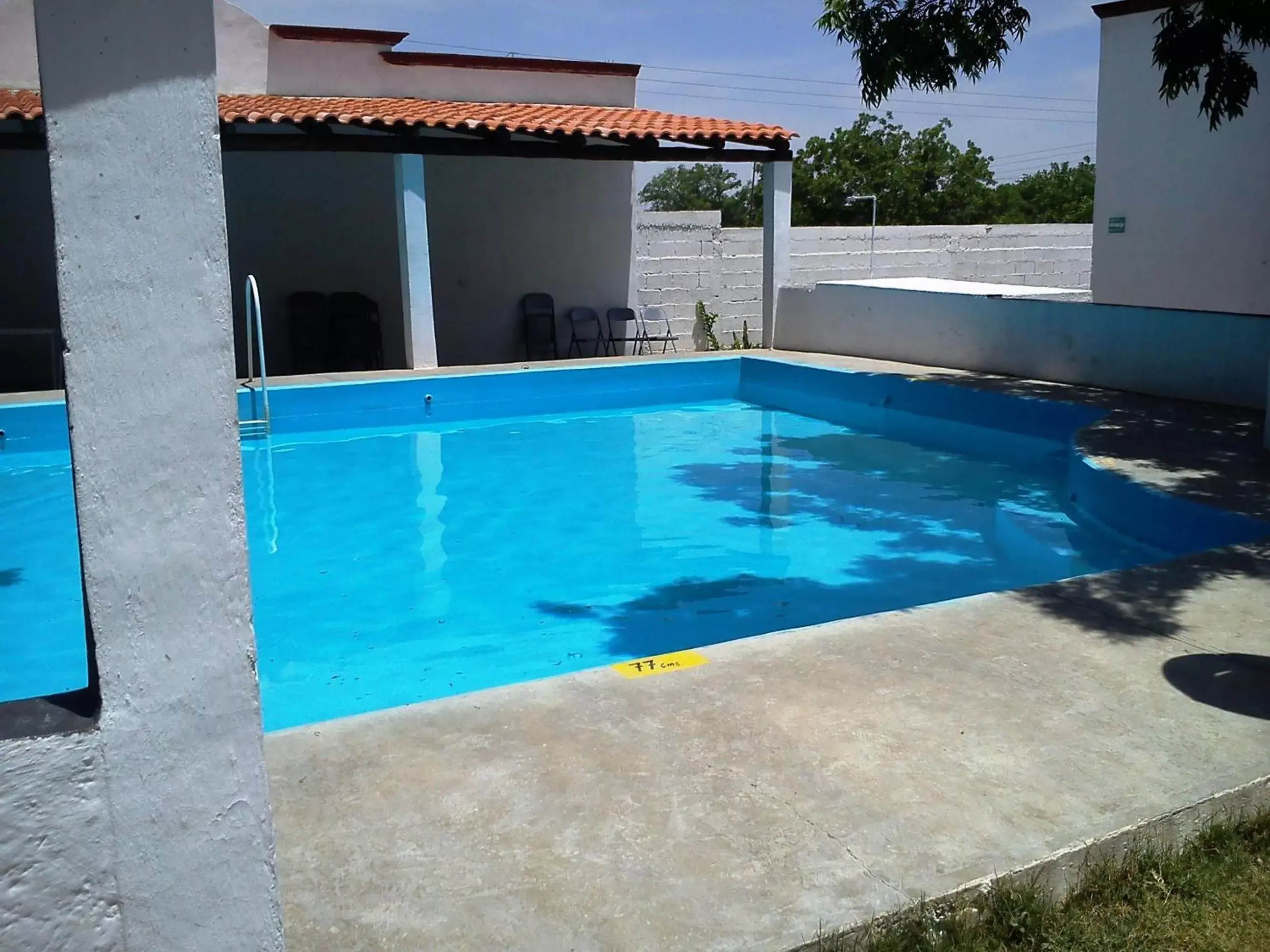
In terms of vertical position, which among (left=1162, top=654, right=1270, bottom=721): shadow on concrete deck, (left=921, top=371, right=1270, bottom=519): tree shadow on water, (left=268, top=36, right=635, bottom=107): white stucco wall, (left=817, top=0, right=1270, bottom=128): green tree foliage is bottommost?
(left=1162, top=654, right=1270, bottom=721): shadow on concrete deck

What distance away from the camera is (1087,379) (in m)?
11.0

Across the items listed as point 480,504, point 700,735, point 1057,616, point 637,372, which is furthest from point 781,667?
point 637,372

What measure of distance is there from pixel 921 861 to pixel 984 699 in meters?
1.01

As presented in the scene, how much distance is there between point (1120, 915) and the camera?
2547 mm

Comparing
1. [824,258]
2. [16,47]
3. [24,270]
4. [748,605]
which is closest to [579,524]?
[748,605]

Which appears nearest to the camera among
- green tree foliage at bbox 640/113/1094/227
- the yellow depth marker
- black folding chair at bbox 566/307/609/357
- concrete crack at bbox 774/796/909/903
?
concrete crack at bbox 774/796/909/903

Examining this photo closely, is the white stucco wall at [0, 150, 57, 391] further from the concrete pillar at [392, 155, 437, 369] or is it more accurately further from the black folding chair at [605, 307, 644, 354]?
the black folding chair at [605, 307, 644, 354]

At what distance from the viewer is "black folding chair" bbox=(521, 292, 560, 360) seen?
15.2 metres

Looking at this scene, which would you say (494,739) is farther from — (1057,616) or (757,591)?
(757,591)

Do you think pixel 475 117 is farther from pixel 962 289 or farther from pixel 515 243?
pixel 962 289

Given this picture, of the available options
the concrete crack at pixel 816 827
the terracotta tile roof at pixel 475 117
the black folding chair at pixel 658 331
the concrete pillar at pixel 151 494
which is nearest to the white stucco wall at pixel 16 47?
the terracotta tile roof at pixel 475 117

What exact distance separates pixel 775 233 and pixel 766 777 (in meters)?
12.4

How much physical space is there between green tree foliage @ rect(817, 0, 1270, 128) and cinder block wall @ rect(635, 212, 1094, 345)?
8341mm

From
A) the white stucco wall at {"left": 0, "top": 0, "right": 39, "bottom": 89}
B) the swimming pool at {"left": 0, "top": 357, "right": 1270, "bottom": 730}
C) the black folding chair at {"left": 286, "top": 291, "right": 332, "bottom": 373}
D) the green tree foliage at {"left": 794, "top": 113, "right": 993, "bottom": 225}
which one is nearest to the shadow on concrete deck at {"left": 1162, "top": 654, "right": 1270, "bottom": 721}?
the swimming pool at {"left": 0, "top": 357, "right": 1270, "bottom": 730}
